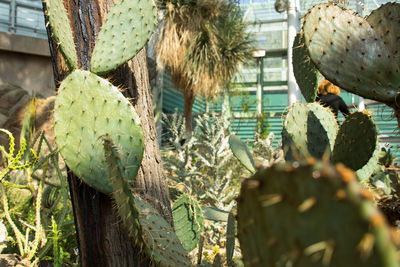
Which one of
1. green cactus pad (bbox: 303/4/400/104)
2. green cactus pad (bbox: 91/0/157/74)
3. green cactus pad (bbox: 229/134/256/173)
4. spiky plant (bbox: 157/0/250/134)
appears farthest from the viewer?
spiky plant (bbox: 157/0/250/134)

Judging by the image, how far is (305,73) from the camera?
169 centimetres

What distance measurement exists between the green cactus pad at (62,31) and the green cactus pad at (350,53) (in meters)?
0.82

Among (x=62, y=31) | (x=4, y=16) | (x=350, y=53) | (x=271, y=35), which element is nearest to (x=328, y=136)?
(x=350, y=53)

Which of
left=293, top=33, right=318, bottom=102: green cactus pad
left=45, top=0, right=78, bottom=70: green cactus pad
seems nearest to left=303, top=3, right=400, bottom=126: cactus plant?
left=293, top=33, right=318, bottom=102: green cactus pad

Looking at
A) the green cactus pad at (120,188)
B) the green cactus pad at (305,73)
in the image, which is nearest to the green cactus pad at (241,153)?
the green cactus pad at (305,73)

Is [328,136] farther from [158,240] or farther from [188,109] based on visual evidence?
[188,109]

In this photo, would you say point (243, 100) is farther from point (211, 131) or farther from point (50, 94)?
point (211, 131)

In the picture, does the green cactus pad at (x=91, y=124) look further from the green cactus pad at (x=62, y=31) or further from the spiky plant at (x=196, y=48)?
the spiky plant at (x=196, y=48)

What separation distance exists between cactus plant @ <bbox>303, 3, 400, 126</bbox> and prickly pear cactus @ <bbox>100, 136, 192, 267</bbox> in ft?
2.39

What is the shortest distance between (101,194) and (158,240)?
0.90 feet

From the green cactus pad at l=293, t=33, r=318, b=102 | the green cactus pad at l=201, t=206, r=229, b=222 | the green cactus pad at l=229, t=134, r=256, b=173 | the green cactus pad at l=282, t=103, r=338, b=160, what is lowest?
the green cactus pad at l=201, t=206, r=229, b=222

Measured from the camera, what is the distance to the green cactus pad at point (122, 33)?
141 cm

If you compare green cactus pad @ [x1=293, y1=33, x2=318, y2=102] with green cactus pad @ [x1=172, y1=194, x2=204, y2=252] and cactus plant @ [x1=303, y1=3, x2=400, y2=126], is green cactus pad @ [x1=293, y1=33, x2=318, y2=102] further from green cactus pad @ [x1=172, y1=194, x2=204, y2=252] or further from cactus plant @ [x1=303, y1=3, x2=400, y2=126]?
green cactus pad @ [x1=172, y1=194, x2=204, y2=252]

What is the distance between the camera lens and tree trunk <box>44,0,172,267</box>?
131cm
